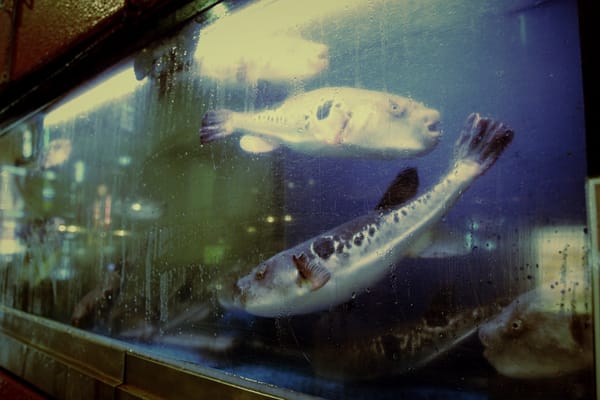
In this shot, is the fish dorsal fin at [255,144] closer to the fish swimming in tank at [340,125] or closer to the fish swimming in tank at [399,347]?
the fish swimming in tank at [340,125]

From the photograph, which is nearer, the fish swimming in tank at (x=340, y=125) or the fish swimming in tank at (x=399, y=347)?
the fish swimming in tank at (x=399, y=347)

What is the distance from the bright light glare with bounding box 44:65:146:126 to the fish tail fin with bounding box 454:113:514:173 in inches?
62.9

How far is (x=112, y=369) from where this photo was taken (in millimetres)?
1636

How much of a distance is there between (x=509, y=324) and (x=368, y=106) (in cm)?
75

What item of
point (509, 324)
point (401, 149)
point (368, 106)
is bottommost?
point (509, 324)

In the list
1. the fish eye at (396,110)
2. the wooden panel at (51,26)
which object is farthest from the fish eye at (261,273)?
the wooden panel at (51,26)

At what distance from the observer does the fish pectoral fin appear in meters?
1.25

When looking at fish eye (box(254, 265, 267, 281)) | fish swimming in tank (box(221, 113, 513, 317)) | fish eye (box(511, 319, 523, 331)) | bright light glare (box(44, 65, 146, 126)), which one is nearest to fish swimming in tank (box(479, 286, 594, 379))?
fish eye (box(511, 319, 523, 331))

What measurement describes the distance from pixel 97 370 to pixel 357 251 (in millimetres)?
1345

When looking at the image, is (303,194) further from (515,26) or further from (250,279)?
(515,26)

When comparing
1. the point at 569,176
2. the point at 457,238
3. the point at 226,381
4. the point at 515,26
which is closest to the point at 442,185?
the point at 457,238

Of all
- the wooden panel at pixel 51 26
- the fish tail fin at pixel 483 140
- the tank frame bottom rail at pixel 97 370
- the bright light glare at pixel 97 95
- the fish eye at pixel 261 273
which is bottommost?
the tank frame bottom rail at pixel 97 370

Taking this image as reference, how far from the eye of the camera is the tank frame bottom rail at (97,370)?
1.29 m

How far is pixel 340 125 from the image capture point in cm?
130
